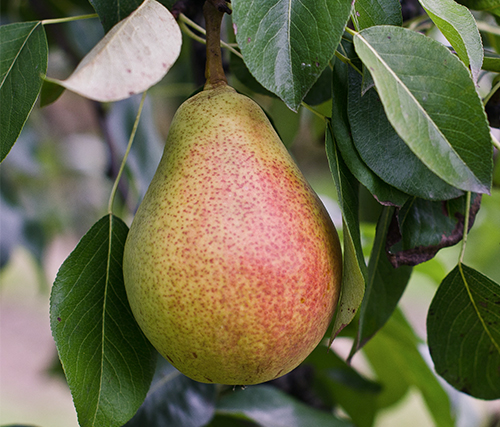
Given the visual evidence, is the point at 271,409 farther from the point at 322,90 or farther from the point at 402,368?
the point at 322,90

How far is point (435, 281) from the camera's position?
1.02 meters

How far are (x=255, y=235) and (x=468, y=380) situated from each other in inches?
13.8

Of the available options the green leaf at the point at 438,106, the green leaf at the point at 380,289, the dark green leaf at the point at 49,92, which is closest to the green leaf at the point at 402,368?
the green leaf at the point at 380,289

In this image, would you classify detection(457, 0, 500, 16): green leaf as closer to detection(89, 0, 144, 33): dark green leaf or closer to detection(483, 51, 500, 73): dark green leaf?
detection(483, 51, 500, 73): dark green leaf

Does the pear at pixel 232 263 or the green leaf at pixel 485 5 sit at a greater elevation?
the green leaf at pixel 485 5

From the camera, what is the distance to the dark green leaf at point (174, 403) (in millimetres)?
731

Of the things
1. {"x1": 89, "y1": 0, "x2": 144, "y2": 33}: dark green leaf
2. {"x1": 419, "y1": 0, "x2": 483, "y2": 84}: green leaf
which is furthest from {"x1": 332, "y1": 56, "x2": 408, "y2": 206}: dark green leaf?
{"x1": 89, "y1": 0, "x2": 144, "y2": 33}: dark green leaf

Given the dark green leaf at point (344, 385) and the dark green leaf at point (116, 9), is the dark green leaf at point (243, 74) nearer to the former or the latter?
the dark green leaf at point (116, 9)

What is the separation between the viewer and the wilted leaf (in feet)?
1.14

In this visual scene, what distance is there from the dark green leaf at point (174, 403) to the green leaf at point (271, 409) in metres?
0.07

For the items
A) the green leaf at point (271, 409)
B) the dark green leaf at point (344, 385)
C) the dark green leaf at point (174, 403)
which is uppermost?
the dark green leaf at point (174, 403)

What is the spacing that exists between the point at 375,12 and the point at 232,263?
27cm

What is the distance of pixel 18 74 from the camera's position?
0.50m

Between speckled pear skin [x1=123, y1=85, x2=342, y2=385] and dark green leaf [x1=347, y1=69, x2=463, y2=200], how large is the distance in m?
0.07
